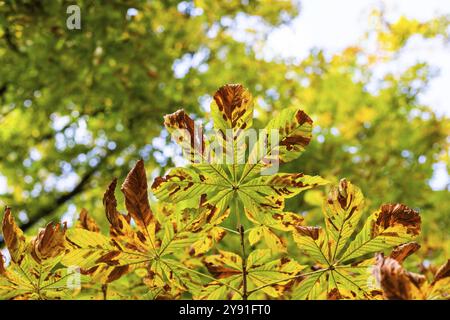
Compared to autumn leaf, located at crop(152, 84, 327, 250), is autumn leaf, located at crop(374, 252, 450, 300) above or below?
below

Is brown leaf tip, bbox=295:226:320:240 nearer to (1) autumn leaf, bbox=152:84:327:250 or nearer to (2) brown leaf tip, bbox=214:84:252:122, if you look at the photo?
(1) autumn leaf, bbox=152:84:327:250

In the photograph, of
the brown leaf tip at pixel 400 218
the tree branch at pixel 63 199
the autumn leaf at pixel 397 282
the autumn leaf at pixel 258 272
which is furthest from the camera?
the tree branch at pixel 63 199

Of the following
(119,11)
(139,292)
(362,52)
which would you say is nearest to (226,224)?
(139,292)

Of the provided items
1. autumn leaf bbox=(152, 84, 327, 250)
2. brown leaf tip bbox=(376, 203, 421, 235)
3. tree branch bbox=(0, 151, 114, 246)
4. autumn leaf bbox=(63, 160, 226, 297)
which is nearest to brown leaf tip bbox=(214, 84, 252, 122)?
autumn leaf bbox=(152, 84, 327, 250)

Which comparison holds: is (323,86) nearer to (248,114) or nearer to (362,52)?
(362,52)

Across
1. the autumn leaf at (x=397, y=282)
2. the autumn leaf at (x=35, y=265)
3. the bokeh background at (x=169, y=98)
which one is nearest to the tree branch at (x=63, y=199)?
the bokeh background at (x=169, y=98)

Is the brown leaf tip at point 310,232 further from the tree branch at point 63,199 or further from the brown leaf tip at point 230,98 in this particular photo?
the tree branch at point 63,199

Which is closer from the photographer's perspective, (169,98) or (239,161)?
(239,161)

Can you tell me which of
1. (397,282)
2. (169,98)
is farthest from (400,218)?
(169,98)

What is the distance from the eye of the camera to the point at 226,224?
155cm

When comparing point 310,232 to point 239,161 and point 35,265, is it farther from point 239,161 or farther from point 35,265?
point 35,265

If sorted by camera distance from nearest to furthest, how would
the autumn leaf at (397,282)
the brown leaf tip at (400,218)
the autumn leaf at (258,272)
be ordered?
the autumn leaf at (397,282)
the brown leaf tip at (400,218)
the autumn leaf at (258,272)

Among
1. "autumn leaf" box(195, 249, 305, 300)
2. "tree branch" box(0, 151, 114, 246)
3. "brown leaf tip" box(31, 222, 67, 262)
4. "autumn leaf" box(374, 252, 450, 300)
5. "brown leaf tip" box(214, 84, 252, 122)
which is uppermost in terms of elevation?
"tree branch" box(0, 151, 114, 246)

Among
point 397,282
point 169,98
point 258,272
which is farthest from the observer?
point 169,98
